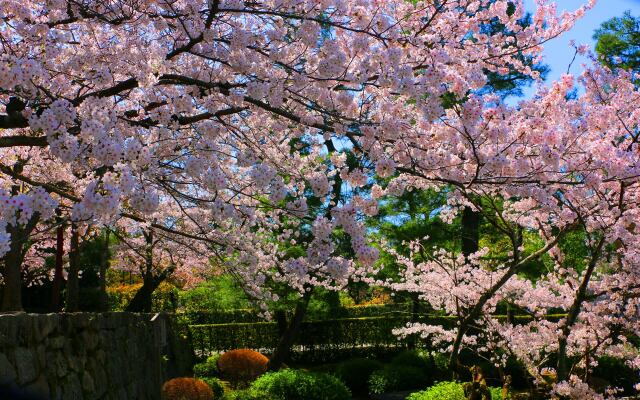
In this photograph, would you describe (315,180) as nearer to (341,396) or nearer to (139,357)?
(139,357)

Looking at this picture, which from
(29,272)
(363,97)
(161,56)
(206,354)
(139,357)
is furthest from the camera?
(206,354)

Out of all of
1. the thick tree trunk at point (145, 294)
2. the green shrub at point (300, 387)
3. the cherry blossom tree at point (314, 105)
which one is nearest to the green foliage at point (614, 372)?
the green shrub at point (300, 387)

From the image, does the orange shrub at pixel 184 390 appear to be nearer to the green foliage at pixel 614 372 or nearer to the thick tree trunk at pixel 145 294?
the thick tree trunk at pixel 145 294

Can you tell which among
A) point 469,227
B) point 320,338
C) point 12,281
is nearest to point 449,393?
point 12,281

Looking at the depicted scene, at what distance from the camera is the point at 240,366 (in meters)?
12.9

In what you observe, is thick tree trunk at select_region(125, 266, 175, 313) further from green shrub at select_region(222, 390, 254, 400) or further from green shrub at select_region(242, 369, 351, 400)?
green shrub at select_region(222, 390, 254, 400)

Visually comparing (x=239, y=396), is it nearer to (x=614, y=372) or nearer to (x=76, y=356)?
(x=76, y=356)

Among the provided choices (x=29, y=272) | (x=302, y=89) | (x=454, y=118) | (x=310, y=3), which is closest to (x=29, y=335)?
(x=302, y=89)

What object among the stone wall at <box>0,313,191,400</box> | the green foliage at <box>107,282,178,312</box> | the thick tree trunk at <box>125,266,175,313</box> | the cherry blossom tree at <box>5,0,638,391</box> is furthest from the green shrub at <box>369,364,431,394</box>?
the green foliage at <box>107,282,178,312</box>

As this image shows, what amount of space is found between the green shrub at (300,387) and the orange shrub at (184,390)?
0.79m

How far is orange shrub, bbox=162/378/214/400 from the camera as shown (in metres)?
9.26

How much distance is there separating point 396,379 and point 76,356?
8.15m

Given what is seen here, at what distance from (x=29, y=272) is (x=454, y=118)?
1225cm

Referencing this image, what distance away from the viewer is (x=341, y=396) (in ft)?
34.5
